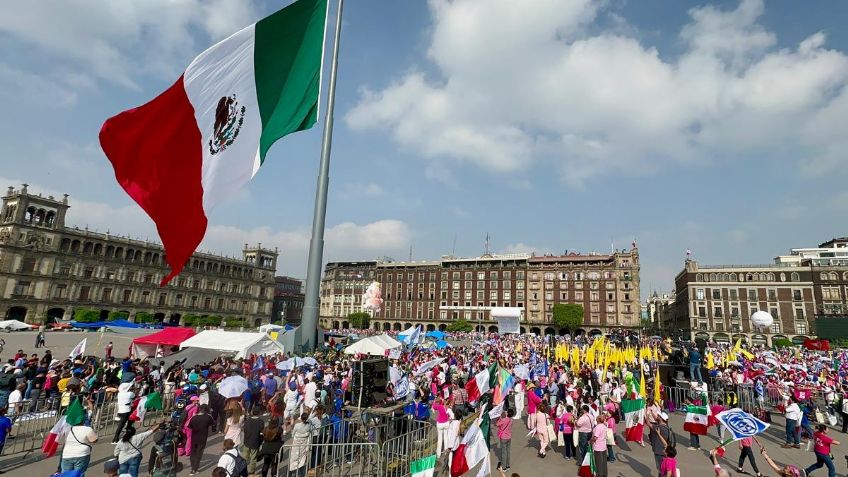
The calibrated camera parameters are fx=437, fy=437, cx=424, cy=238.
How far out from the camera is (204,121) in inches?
347

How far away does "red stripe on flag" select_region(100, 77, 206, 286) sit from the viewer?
7727mm

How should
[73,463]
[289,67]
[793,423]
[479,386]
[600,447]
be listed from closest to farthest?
1. [73,463]
2. [600,447]
3. [289,67]
4. [479,386]
5. [793,423]

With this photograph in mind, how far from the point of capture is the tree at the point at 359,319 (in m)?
92.9

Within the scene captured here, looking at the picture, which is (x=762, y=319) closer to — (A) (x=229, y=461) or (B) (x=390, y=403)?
(B) (x=390, y=403)

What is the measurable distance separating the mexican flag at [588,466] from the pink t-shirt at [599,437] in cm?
25

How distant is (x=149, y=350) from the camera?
21375 millimetres

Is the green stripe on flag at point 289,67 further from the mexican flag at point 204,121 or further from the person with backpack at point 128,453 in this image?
the person with backpack at point 128,453

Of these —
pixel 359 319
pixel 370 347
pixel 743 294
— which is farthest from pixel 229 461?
pixel 359 319

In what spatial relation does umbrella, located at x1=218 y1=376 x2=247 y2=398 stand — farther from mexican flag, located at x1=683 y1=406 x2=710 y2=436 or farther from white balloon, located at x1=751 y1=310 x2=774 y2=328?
white balloon, located at x1=751 y1=310 x2=774 y2=328

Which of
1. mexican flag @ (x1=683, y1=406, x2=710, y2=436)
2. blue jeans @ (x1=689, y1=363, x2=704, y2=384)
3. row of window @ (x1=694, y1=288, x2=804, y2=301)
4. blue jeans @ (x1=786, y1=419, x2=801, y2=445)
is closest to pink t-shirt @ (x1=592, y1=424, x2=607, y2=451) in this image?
mexican flag @ (x1=683, y1=406, x2=710, y2=436)

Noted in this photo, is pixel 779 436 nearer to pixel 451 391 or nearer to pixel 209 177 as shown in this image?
pixel 451 391

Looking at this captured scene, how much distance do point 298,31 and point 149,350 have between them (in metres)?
18.2

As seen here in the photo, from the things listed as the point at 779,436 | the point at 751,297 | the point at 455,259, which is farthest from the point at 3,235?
the point at 751,297

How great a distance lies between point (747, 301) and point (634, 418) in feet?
254
